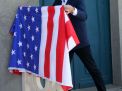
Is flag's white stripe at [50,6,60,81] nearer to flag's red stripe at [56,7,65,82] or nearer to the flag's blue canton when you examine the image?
flag's red stripe at [56,7,65,82]

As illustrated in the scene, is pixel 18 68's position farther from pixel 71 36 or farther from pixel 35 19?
pixel 71 36

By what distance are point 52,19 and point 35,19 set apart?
1.01 feet

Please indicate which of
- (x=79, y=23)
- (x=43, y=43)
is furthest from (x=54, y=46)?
(x=79, y=23)

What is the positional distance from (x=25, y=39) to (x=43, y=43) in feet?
1.14

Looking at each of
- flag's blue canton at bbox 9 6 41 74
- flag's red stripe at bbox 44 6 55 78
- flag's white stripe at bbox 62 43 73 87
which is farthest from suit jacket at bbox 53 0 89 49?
flag's white stripe at bbox 62 43 73 87

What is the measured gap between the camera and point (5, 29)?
476 centimetres

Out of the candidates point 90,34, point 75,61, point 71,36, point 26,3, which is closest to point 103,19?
point 90,34

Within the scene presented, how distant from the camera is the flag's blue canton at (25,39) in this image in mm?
4500

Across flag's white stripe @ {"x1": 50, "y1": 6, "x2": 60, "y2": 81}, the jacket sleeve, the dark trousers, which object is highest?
the jacket sleeve

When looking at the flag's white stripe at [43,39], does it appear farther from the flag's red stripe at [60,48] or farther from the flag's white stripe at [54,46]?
the flag's red stripe at [60,48]

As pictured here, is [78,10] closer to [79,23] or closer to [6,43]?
[79,23]

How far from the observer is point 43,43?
4.37m

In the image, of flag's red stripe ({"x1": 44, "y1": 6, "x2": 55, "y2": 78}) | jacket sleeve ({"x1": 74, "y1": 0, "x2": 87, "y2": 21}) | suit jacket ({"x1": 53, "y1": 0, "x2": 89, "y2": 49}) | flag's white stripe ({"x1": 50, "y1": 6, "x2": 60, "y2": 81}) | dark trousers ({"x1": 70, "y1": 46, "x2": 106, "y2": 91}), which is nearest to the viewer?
flag's white stripe ({"x1": 50, "y1": 6, "x2": 60, "y2": 81})

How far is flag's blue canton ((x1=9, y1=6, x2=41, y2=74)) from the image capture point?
4.50 meters
